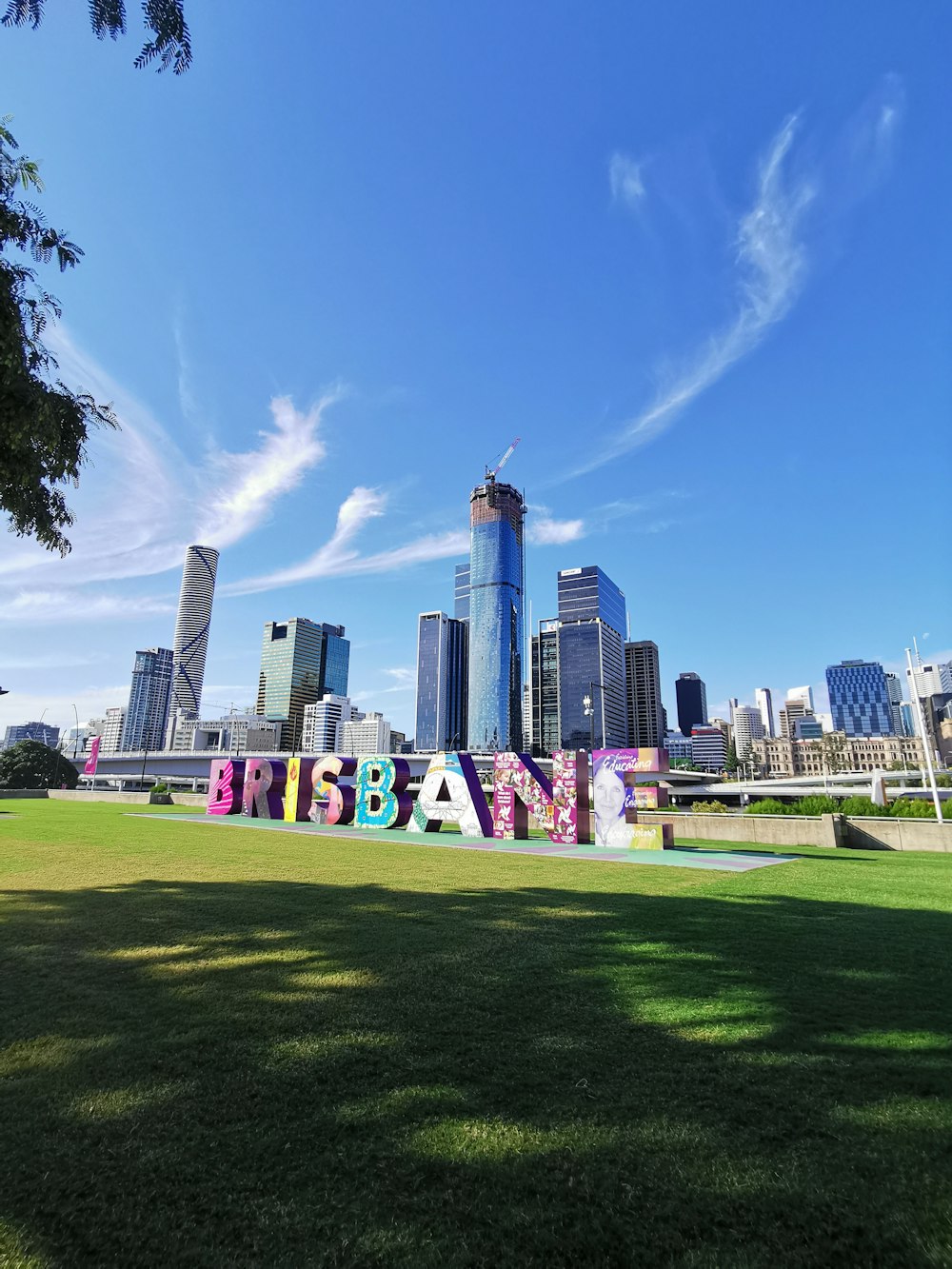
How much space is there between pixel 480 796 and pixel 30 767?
2252 inches

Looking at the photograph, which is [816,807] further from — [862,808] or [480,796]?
[480,796]

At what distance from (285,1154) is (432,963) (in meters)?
3.54

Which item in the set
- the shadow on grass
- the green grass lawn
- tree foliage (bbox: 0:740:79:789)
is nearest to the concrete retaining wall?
the green grass lawn

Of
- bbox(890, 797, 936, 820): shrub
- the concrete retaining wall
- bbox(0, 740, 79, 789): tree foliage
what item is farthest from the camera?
bbox(0, 740, 79, 789): tree foliage

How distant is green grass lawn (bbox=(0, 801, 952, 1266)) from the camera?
2.73 metres

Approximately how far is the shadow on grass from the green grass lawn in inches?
0.7

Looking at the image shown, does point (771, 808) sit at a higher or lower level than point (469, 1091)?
higher

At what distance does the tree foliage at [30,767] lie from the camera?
200 ft

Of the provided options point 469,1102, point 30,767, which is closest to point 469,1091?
point 469,1102

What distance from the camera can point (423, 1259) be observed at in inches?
101

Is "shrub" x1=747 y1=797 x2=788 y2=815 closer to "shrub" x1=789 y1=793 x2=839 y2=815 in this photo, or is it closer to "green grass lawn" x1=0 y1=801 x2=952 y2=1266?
"shrub" x1=789 y1=793 x2=839 y2=815

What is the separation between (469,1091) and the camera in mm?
3928

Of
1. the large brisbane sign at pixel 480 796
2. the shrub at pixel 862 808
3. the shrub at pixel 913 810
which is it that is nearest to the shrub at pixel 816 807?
the shrub at pixel 862 808

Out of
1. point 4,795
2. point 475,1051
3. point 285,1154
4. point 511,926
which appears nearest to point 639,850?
point 511,926
